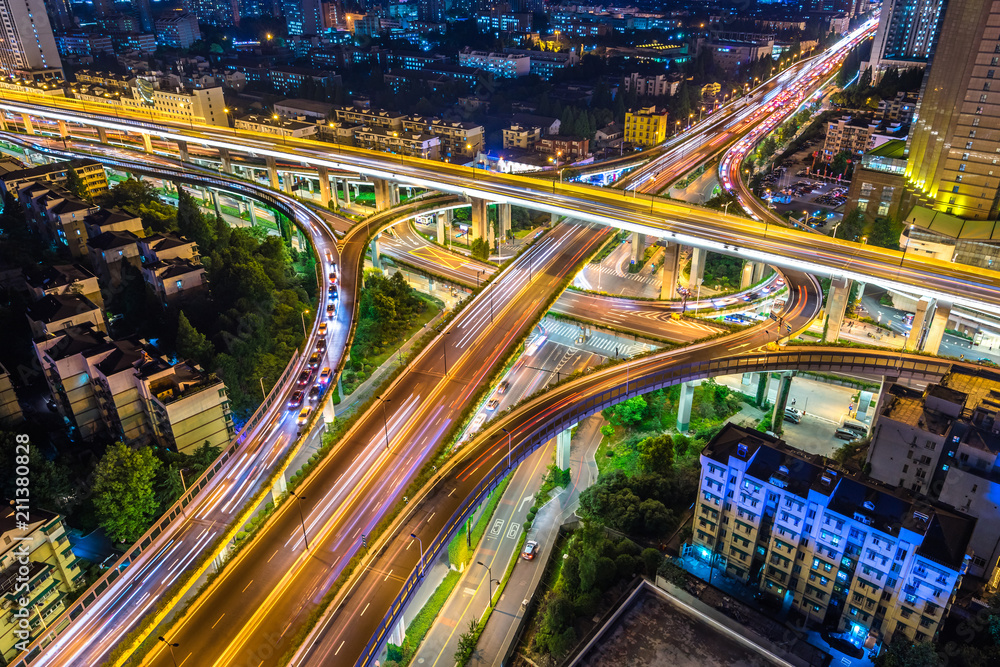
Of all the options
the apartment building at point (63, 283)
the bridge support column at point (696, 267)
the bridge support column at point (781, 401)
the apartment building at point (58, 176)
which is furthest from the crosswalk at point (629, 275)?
the apartment building at point (58, 176)

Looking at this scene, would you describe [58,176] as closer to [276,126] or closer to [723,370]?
[276,126]

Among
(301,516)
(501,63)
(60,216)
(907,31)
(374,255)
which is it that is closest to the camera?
(301,516)

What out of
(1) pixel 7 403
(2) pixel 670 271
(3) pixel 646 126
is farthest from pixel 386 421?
(3) pixel 646 126

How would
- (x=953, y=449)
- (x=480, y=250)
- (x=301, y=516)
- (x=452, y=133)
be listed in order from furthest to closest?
(x=452, y=133)
(x=480, y=250)
(x=953, y=449)
(x=301, y=516)

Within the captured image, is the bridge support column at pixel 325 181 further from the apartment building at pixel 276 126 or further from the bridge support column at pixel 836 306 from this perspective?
the bridge support column at pixel 836 306

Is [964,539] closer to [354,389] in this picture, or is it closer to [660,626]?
[660,626]

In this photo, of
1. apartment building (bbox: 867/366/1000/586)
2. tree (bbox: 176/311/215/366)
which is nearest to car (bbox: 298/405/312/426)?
tree (bbox: 176/311/215/366)
